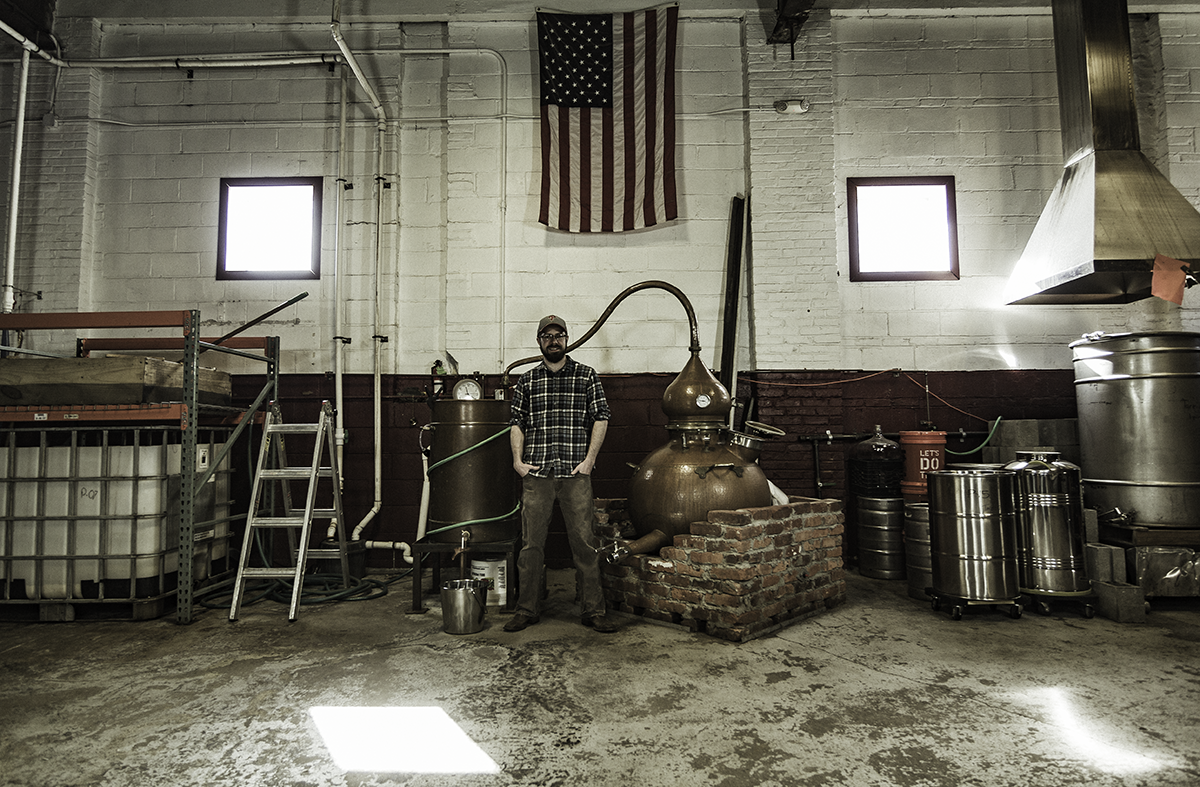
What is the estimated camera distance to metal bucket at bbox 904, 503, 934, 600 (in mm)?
4305

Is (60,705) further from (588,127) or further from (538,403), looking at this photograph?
(588,127)

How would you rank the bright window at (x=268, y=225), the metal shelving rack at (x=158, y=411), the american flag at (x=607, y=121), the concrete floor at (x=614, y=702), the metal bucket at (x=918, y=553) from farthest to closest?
1. the bright window at (x=268, y=225)
2. the american flag at (x=607, y=121)
3. the metal bucket at (x=918, y=553)
4. the metal shelving rack at (x=158, y=411)
5. the concrete floor at (x=614, y=702)

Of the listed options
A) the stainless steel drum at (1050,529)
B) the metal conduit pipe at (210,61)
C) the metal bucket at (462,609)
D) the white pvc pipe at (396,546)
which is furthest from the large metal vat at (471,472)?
the metal conduit pipe at (210,61)

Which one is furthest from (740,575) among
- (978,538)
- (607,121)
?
(607,121)

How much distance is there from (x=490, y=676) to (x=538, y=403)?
1.63 metres

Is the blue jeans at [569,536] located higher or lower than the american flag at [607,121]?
lower

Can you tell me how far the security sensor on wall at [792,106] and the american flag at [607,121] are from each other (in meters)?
1.02

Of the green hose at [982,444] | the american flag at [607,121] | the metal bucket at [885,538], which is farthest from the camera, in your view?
the american flag at [607,121]

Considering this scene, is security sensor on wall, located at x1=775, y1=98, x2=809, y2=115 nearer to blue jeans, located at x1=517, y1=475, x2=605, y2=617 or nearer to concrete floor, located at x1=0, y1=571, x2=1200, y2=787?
blue jeans, located at x1=517, y1=475, x2=605, y2=617

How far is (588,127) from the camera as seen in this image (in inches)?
227

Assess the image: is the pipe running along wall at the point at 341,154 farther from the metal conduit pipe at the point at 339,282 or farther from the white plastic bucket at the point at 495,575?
the white plastic bucket at the point at 495,575

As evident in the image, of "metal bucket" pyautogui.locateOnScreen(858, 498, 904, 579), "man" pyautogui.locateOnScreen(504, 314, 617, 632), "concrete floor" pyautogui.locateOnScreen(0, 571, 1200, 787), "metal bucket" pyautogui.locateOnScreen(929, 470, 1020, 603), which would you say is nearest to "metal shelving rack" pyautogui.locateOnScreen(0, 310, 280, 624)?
"concrete floor" pyautogui.locateOnScreen(0, 571, 1200, 787)

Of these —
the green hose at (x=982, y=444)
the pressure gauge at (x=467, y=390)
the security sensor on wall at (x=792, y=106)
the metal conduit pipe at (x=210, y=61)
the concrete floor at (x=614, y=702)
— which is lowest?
the concrete floor at (x=614, y=702)

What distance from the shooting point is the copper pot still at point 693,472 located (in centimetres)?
387
